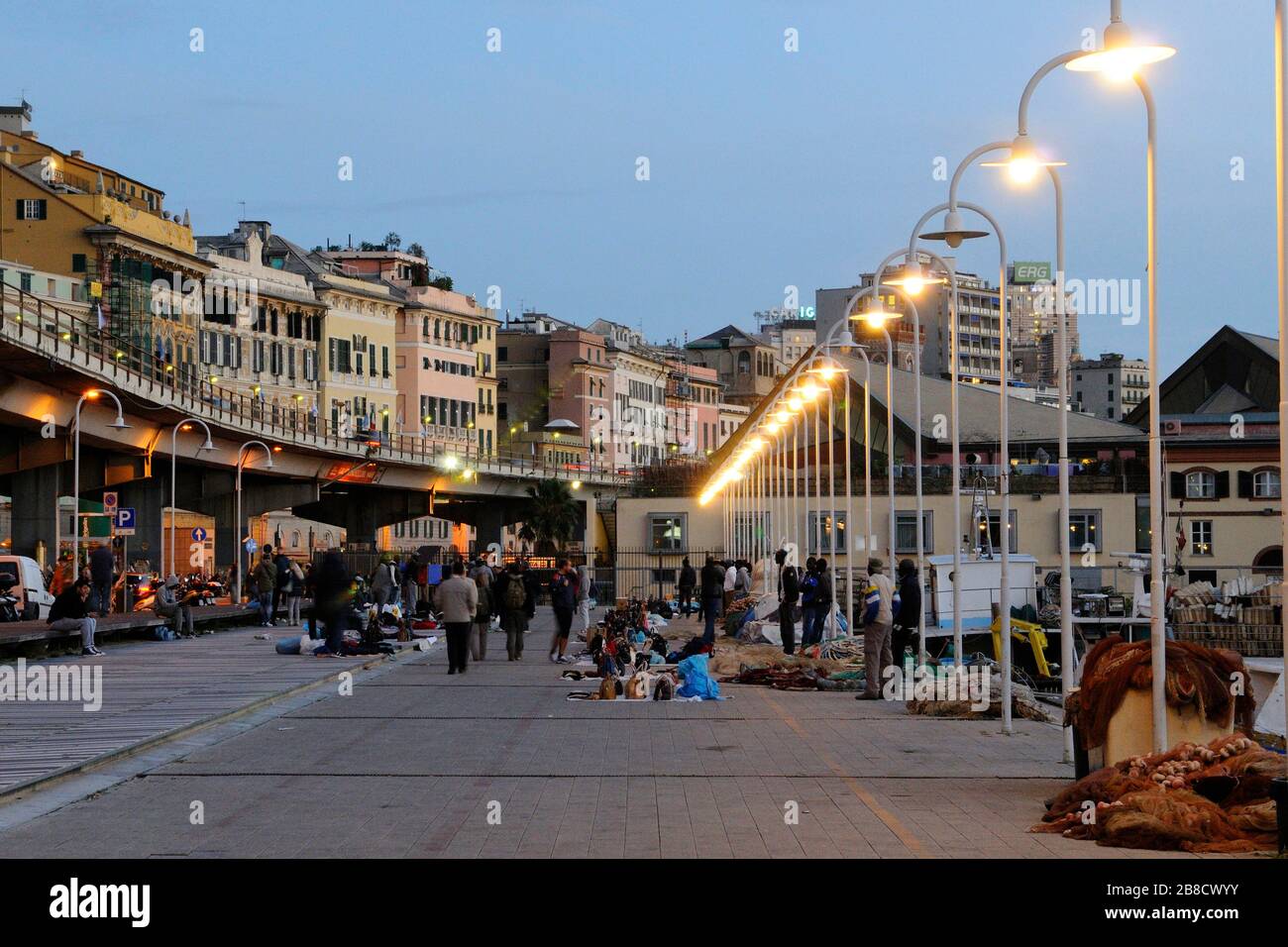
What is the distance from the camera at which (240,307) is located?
406 ft

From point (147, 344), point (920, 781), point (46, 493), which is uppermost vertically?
point (147, 344)

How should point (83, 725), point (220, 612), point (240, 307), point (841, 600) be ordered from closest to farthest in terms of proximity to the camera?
point (83, 725)
point (220, 612)
point (841, 600)
point (240, 307)

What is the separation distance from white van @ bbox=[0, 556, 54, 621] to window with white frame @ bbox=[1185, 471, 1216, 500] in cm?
5684

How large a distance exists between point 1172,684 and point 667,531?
68.8 metres

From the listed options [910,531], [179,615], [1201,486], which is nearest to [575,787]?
[179,615]

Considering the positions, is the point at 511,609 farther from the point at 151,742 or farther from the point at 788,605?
the point at 151,742

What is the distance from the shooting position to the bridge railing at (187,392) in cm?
5650

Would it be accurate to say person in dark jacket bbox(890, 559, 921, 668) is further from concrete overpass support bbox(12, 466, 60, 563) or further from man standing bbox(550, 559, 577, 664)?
concrete overpass support bbox(12, 466, 60, 563)

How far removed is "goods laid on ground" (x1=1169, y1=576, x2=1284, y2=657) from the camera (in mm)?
45875

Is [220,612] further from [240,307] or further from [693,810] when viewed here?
[240,307]
